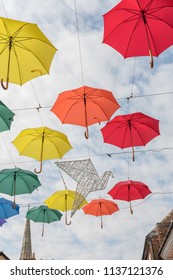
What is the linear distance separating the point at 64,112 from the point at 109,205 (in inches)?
253

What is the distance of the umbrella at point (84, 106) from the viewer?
359 inches

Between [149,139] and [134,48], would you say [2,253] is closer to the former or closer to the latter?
[149,139]

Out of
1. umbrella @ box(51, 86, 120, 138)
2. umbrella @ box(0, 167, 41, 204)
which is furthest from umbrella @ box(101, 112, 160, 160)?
umbrella @ box(0, 167, 41, 204)

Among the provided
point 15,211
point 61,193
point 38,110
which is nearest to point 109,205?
point 61,193

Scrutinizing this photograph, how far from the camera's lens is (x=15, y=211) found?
1354 centimetres

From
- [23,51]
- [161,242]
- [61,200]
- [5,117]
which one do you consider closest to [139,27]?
[23,51]

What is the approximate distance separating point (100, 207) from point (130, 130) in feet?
17.6

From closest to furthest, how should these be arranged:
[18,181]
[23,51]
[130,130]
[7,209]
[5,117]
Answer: [23,51]
[5,117]
[130,130]
[18,181]
[7,209]

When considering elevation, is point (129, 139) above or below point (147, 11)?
below

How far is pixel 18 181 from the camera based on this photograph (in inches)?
488

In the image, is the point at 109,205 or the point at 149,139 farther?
the point at 109,205

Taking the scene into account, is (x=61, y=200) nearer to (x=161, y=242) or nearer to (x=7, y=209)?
(x=7, y=209)
